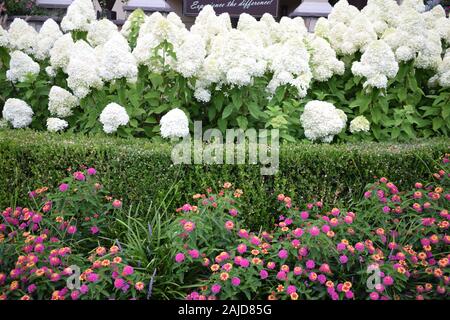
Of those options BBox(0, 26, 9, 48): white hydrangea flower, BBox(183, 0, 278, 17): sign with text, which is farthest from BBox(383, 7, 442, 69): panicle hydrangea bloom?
BBox(183, 0, 278, 17): sign with text

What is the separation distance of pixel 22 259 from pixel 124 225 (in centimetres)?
70

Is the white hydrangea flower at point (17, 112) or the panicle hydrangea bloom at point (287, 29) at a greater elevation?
the panicle hydrangea bloom at point (287, 29)

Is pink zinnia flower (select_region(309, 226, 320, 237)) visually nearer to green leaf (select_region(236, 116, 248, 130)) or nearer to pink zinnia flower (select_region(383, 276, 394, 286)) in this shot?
pink zinnia flower (select_region(383, 276, 394, 286))

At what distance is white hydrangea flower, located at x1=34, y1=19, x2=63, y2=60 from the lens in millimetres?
4523

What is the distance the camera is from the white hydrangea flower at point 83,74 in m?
3.62

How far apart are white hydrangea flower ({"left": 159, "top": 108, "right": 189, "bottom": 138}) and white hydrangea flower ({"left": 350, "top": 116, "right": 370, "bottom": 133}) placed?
1.45 m

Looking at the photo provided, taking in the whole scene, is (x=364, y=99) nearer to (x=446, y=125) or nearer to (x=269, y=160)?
(x=446, y=125)

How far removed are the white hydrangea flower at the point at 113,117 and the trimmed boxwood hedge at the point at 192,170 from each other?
160 mm

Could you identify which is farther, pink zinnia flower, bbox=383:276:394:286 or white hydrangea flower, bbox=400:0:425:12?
white hydrangea flower, bbox=400:0:425:12

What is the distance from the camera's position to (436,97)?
4.13 m

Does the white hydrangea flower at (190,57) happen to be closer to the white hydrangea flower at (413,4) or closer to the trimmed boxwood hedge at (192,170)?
the trimmed boxwood hedge at (192,170)

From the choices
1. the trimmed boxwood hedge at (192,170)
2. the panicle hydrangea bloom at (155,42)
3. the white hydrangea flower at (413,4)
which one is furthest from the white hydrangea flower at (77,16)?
the white hydrangea flower at (413,4)

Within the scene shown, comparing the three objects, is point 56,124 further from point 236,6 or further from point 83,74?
point 236,6

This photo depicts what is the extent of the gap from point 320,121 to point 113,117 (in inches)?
64.6
